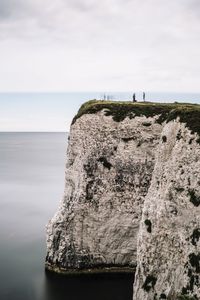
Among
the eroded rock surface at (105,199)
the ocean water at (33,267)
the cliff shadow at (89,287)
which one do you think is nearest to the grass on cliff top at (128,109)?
the eroded rock surface at (105,199)

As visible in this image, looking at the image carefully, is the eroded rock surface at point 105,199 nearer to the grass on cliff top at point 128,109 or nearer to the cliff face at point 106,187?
the cliff face at point 106,187

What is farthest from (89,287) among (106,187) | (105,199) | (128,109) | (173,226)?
(128,109)

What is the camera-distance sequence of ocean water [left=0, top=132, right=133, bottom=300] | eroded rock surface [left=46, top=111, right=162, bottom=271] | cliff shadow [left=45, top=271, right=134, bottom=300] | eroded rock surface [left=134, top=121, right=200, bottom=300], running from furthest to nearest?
eroded rock surface [left=46, top=111, right=162, bottom=271] → ocean water [left=0, top=132, right=133, bottom=300] → cliff shadow [left=45, top=271, right=134, bottom=300] → eroded rock surface [left=134, top=121, right=200, bottom=300]

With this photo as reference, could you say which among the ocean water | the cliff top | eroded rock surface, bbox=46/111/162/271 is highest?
the cliff top

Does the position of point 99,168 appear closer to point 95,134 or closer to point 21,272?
point 95,134

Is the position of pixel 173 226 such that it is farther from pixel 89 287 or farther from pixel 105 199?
pixel 89 287

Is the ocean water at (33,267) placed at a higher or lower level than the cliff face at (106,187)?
lower

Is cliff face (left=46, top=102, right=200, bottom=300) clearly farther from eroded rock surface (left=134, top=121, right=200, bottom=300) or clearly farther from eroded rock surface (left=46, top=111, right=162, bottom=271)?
eroded rock surface (left=134, top=121, right=200, bottom=300)

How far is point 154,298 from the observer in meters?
32.0

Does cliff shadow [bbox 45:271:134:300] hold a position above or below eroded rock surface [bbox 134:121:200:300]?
below

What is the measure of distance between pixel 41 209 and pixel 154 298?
184 feet

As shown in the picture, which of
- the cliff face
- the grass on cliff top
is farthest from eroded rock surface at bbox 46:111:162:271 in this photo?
the grass on cliff top

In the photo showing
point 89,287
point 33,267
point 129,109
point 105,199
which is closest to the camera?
point 89,287

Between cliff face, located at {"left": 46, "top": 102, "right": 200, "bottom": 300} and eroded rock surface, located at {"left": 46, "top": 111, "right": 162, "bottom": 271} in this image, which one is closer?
cliff face, located at {"left": 46, "top": 102, "right": 200, "bottom": 300}
